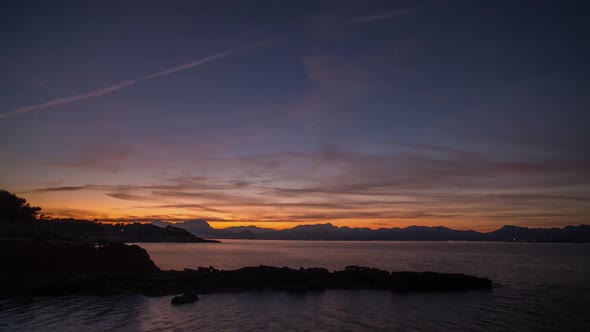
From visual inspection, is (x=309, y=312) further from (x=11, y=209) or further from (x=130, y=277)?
(x=11, y=209)

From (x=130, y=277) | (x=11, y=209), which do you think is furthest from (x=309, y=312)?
(x=11, y=209)

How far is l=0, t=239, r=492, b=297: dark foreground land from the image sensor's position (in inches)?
1571

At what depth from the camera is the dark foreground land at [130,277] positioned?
131 feet

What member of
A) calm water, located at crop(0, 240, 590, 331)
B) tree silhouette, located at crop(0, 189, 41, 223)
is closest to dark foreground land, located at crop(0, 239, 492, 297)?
calm water, located at crop(0, 240, 590, 331)

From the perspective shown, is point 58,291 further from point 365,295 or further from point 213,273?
point 365,295

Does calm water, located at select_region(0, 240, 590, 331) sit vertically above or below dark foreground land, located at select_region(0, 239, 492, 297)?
below

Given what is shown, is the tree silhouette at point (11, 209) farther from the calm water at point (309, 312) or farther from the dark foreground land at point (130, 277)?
the calm water at point (309, 312)

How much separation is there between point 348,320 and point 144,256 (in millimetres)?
34888

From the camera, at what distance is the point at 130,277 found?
144 ft

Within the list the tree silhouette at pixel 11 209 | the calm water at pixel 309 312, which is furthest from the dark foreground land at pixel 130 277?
the tree silhouette at pixel 11 209

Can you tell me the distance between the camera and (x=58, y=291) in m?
38.8

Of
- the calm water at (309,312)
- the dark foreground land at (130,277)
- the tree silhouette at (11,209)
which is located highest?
the tree silhouette at (11,209)

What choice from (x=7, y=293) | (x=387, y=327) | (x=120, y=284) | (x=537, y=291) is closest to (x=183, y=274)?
(x=120, y=284)

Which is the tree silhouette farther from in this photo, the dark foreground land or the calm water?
the calm water
